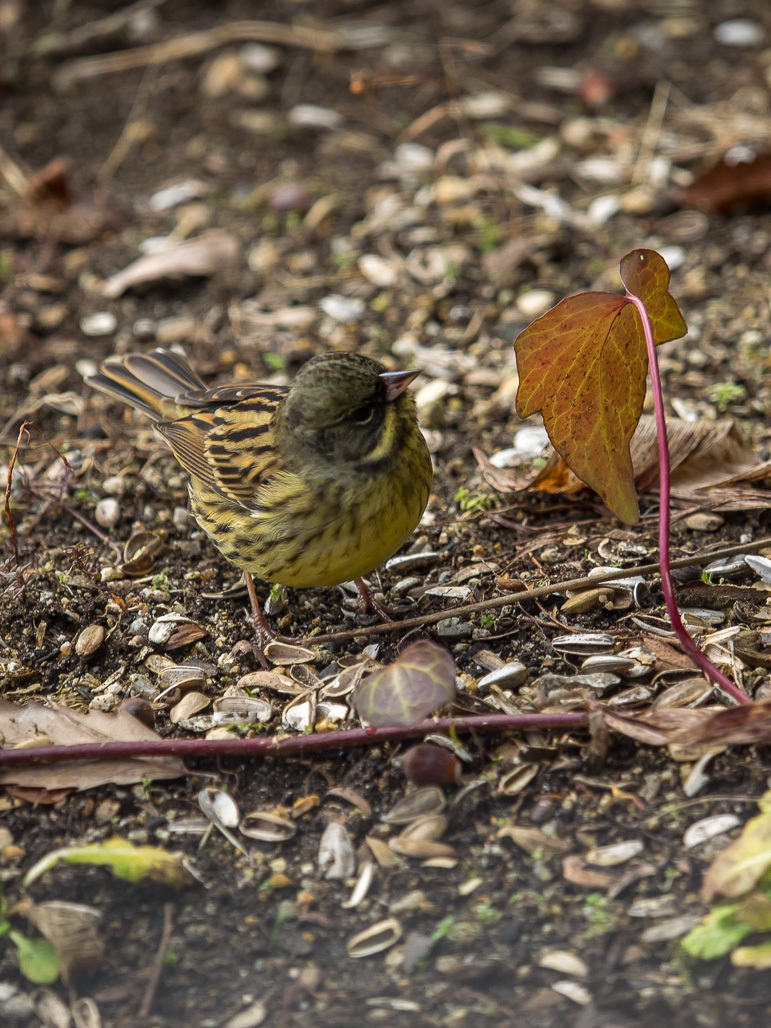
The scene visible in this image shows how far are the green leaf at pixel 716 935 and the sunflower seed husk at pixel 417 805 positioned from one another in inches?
27.6

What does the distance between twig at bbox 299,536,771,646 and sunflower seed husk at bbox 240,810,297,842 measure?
2.41ft

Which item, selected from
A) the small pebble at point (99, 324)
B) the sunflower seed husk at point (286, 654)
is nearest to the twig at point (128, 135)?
the small pebble at point (99, 324)

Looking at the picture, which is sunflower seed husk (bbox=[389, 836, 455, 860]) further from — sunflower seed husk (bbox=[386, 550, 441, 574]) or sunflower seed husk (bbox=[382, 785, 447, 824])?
sunflower seed husk (bbox=[386, 550, 441, 574])

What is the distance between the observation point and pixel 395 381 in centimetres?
342

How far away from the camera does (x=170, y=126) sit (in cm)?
692

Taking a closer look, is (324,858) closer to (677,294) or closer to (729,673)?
(729,673)

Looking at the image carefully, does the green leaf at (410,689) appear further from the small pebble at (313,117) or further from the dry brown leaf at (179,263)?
the small pebble at (313,117)

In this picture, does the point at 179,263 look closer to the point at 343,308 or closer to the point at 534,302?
the point at 343,308

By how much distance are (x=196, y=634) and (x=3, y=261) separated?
10.1 feet

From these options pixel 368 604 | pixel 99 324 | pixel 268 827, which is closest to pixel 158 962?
pixel 268 827

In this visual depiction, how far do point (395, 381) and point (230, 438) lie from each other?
30.6 inches

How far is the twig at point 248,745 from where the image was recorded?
310 centimetres

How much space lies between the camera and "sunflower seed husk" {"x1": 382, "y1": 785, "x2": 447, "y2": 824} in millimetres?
2957

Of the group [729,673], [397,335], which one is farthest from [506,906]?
[397,335]
